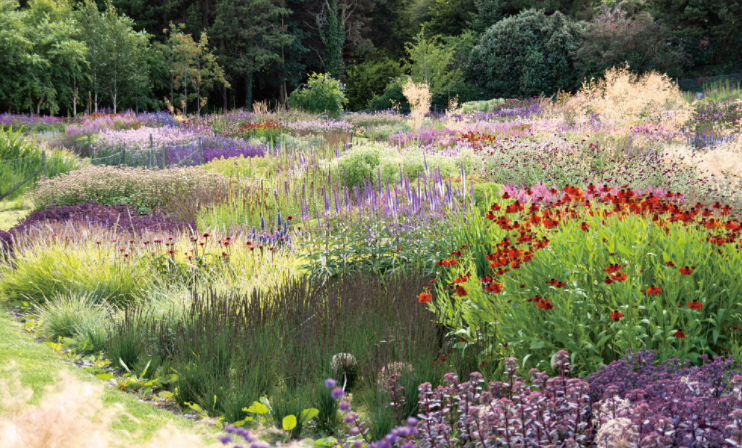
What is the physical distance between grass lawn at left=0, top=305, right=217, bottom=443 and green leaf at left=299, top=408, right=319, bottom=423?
0.51 m

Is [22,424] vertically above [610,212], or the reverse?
[610,212]

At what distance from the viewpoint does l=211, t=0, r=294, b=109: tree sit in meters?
34.5

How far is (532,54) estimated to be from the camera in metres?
30.6

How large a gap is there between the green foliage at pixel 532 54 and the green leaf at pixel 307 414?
1196 inches

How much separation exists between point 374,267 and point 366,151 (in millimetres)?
5960

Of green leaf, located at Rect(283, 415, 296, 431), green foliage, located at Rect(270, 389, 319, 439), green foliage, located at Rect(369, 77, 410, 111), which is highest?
green foliage, located at Rect(369, 77, 410, 111)

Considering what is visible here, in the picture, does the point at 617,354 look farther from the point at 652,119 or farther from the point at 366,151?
the point at 652,119

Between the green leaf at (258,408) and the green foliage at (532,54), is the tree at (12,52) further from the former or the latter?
the green leaf at (258,408)

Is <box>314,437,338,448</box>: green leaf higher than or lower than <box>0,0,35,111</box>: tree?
lower

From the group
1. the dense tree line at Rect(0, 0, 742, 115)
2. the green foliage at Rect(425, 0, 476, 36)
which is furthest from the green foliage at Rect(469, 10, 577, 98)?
the green foliage at Rect(425, 0, 476, 36)

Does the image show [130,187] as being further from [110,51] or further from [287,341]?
[110,51]

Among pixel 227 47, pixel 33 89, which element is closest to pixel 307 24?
pixel 227 47

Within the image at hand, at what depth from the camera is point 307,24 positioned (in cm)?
3909

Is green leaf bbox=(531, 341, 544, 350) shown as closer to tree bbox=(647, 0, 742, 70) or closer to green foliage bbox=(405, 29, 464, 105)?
green foliage bbox=(405, 29, 464, 105)
